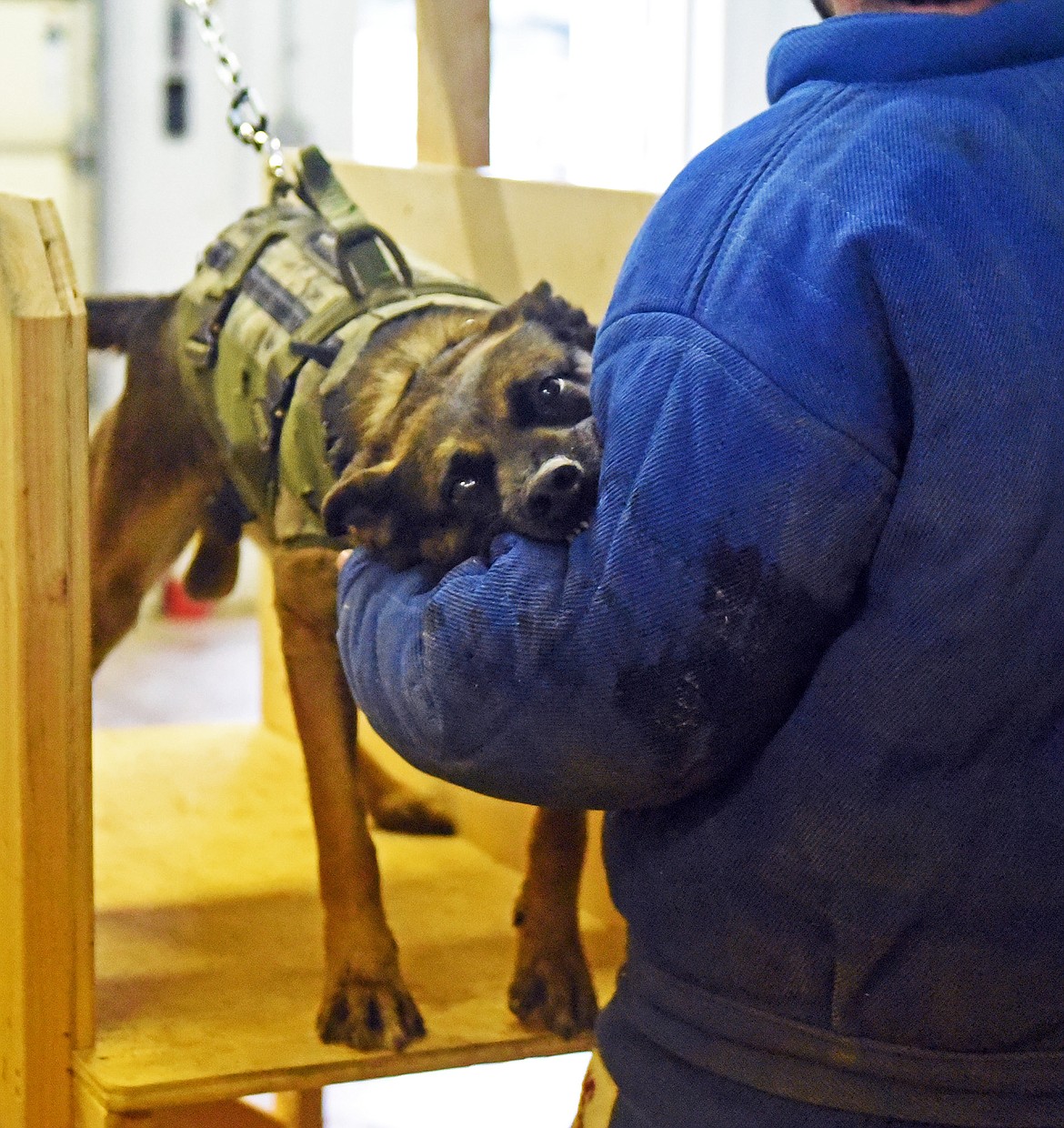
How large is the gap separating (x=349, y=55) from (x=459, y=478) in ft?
17.3

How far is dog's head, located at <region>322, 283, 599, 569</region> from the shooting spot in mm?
1249

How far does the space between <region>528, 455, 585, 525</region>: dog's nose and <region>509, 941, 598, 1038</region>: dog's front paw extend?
835mm

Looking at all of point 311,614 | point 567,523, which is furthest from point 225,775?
point 567,523

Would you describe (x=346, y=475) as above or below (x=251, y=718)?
above

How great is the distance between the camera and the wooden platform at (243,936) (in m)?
1.65

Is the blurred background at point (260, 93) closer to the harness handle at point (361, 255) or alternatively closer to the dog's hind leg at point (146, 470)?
the dog's hind leg at point (146, 470)

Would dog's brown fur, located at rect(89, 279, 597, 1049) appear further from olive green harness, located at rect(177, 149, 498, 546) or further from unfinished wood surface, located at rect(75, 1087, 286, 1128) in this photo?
unfinished wood surface, located at rect(75, 1087, 286, 1128)

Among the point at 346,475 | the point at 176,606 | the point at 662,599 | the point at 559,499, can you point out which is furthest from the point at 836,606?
the point at 176,606

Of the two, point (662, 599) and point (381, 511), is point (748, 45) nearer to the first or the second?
point (381, 511)

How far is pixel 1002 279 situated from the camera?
0.89 m

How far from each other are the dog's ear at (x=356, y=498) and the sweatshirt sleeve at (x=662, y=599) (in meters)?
0.34

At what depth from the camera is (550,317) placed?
5.26 feet

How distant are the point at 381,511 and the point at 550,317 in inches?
14.2

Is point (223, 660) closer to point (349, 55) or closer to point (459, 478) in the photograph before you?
point (349, 55)
